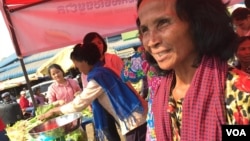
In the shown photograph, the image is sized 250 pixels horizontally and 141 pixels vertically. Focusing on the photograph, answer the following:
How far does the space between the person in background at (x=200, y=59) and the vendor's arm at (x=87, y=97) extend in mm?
1779

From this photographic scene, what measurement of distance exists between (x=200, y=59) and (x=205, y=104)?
0.59 feet

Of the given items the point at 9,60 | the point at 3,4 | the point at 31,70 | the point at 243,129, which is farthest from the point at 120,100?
the point at 9,60

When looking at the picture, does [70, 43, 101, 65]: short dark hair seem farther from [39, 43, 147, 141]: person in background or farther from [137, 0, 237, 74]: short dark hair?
[137, 0, 237, 74]: short dark hair

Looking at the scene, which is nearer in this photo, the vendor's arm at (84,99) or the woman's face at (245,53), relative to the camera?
the woman's face at (245,53)

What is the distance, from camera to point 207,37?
1.33 metres

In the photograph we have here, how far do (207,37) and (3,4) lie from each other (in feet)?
8.49

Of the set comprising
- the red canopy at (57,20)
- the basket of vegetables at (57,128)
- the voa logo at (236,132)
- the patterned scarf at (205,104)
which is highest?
the red canopy at (57,20)

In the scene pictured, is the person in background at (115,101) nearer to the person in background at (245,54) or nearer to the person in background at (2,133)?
the person in background at (2,133)

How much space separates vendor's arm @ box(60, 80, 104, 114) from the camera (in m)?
3.16

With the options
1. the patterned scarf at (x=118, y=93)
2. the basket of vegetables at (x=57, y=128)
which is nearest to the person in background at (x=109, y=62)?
the patterned scarf at (x=118, y=93)

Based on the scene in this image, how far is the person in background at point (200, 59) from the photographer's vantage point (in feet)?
4.13

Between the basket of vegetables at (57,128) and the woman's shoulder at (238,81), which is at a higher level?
the woman's shoulder at (238,81)

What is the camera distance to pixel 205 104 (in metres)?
1.29

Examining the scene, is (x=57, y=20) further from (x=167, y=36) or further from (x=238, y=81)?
(x=238, y=81)
